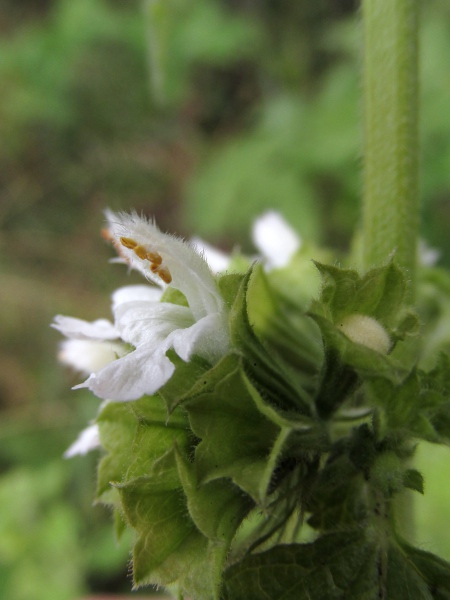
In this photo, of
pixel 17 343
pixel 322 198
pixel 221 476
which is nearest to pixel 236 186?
pixel 322 198

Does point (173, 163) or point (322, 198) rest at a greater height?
point (173, 163)

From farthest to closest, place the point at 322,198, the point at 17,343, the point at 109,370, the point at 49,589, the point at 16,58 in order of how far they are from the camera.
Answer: the point at 16,58 < the point at 17,343 < the point at 322,198 < the point at 49,589 < the point at 109,370

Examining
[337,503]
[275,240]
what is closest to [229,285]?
[337,503]

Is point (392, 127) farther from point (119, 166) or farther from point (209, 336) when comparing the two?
point (119, 166)

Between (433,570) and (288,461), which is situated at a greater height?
(288,461)

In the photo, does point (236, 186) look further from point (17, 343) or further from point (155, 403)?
point (155, 403)

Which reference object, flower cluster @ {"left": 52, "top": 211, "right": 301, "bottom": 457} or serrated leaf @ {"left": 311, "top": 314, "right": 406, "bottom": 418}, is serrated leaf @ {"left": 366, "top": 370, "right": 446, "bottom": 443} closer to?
serrated leaf @ {"left": 311, "top": 314, "right": 406, "bottom": 418}
